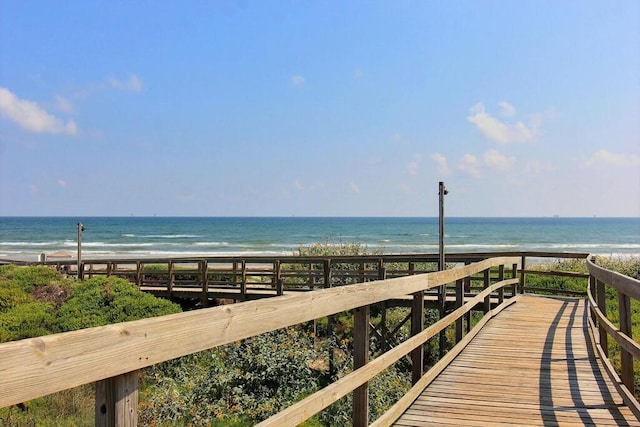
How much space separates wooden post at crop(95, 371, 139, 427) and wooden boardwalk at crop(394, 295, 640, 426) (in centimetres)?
297

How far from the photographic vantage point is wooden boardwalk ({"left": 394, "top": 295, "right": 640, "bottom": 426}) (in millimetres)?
4410

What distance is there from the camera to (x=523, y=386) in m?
5.45

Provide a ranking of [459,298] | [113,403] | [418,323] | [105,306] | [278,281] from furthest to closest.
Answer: [278,281] → [105,306] → [459,298] → [418,323] → [113,403]

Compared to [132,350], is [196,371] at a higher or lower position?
lower

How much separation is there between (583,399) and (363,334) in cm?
264

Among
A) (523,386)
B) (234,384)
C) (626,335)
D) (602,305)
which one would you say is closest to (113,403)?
(626,335)

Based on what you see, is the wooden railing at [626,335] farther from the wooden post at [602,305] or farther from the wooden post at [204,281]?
the wooden post at [204,281]

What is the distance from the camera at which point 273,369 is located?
326 inches

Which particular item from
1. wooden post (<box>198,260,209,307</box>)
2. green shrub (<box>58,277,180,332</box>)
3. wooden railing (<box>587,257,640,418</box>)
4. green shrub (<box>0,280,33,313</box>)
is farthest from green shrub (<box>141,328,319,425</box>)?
wooden post (<box>198,260,209,307</box>)

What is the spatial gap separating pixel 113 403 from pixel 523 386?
Result: 468cm

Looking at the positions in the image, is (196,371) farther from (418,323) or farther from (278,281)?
(278,281)

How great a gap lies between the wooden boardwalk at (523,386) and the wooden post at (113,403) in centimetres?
297

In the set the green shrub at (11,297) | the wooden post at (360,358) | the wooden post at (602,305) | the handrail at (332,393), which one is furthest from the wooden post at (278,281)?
the wooden post at (360,358)

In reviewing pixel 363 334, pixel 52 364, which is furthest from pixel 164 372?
pixel 52 364
